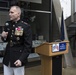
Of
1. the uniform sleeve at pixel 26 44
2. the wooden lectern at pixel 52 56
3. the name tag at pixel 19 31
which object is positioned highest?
the name tag at pixel 19 31

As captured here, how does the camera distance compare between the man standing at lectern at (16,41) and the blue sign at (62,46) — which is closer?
Answer: the man standing at lectern at (16,41)

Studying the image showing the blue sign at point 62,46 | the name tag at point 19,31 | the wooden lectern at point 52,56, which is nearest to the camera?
the name tag at point 19,31

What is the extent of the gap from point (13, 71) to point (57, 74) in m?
1.75

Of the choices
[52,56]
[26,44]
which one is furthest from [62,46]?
[26,44]

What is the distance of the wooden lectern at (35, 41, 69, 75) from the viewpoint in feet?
13.1

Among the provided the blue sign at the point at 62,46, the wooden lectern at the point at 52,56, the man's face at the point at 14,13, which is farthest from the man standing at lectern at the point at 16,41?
the blue sign at the point at 62,46

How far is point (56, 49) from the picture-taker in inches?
159

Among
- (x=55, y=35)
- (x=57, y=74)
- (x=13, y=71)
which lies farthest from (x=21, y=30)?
(x=55, y=35)

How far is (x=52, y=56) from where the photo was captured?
4.08m

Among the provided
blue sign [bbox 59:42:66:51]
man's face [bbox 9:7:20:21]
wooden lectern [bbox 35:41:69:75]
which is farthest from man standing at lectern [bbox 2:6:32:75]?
blue sign [bbox 59:42:66:51]

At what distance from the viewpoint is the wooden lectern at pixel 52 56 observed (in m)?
4.00

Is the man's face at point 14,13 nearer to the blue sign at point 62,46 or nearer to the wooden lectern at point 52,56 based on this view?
the wooden lectern at point 52,56

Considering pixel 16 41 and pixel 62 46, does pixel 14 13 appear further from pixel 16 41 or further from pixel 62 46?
pixel 62 46

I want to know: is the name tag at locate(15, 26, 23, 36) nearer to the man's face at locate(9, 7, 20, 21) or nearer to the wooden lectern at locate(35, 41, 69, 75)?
the man's face at locate(9, 7, 20, 21)
